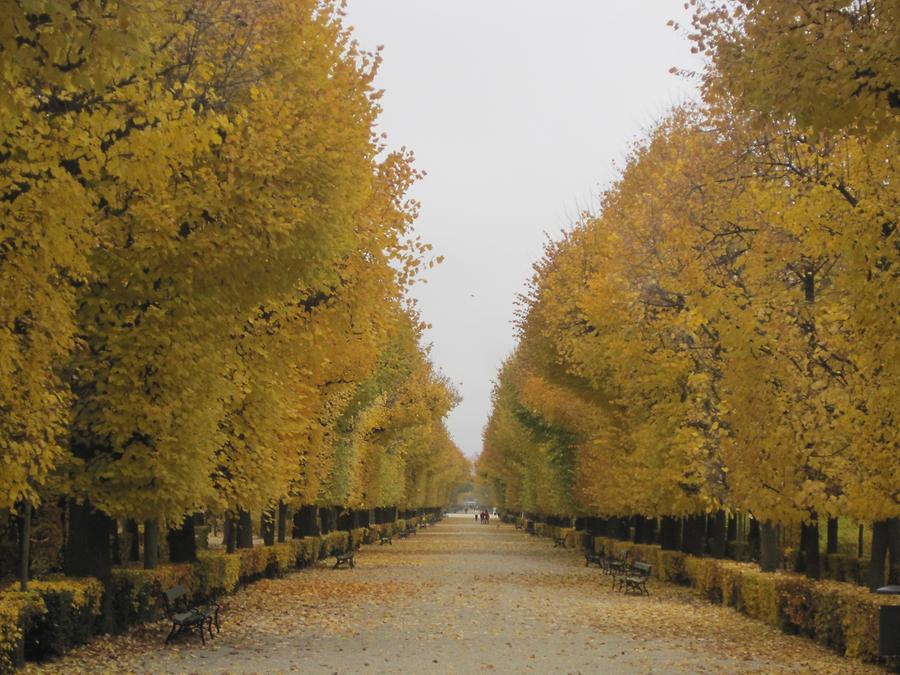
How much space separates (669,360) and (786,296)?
7951 mm

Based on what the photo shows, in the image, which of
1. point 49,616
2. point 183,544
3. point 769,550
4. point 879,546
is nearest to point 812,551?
point 769,550

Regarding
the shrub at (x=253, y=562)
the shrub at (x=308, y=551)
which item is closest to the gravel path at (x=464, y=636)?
the shrub at (x=253, y=562)

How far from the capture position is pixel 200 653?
15.6 metres

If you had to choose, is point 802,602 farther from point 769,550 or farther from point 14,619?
point 14,619

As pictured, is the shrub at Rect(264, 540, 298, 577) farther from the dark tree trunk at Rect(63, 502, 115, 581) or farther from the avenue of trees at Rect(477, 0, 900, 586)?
the dark tree trunk at Rect(63, 502, 115, 581)

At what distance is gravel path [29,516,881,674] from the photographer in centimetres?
1451

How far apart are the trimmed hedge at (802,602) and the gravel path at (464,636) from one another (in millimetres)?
305

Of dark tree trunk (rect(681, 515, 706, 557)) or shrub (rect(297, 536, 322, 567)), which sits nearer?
dark tree trunk (rect(681, 515, 706, 557))

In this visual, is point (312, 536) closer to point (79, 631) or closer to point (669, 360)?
point (669, 360)

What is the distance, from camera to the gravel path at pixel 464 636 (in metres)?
14.5

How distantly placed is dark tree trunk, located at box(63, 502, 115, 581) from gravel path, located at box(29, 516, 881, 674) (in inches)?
45.9

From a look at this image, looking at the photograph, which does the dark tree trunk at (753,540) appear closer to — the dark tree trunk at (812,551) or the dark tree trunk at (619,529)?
the dark tree trunk at (619,529)

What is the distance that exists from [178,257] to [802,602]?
37.4ft

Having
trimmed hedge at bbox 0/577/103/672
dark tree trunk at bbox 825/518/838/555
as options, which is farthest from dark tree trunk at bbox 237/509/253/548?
dark tree trunk at bbox 825/518/838/555
